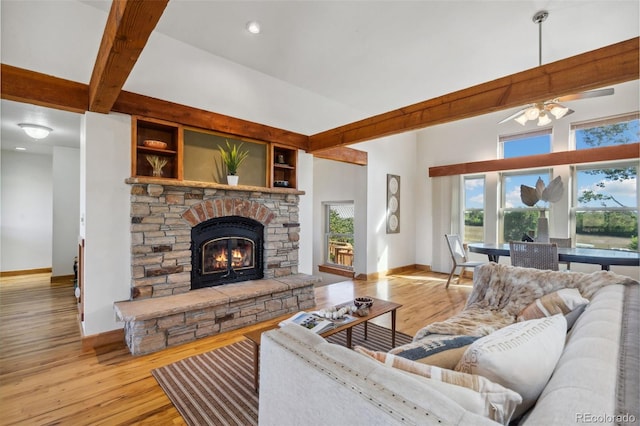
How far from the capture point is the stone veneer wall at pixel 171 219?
2.90 meters

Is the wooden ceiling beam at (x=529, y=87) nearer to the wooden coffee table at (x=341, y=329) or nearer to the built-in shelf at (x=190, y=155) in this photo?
the built-in shelf at (x=190, y=155)

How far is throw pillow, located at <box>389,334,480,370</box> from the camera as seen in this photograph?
3.42 feet

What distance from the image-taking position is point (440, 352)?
109 centimetres

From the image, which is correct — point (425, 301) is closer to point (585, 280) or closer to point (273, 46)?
point (585, 280)

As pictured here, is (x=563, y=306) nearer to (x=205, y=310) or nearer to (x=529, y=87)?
(x=529, y=87)

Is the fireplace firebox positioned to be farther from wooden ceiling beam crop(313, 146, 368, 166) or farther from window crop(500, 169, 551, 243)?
window crop(500, 169, 551, 243)

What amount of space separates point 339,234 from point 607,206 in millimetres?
4684

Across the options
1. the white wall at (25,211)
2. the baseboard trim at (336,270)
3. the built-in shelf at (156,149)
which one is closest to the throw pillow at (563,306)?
the built-in shelf at (156,149)

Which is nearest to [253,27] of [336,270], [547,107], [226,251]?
[226,251]

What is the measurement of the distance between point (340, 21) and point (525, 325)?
3.02 m

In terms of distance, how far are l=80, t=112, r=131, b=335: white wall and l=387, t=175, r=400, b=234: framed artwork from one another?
465 centimetres

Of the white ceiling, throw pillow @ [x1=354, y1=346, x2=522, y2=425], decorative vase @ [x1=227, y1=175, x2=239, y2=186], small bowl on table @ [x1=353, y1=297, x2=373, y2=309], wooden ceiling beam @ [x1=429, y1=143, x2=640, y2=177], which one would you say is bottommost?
small bowl on table @ [x1=353, y1=297, x2=373, y2=309]

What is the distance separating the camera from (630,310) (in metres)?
1.28

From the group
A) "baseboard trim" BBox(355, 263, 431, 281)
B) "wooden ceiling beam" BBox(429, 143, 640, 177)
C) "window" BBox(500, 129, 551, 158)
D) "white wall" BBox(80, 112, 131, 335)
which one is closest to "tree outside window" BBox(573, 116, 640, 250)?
"wooden ceiling beam" BBox(429, 143, 640, 177)
